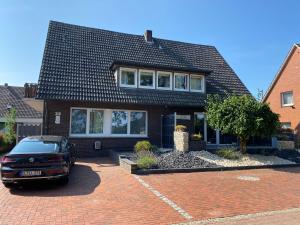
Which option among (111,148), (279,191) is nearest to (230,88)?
(111,148)

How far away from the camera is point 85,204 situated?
746cm

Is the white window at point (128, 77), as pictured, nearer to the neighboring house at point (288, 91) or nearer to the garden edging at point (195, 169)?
the garden edging at point (195, 169)

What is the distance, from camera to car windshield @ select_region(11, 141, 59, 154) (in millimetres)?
9180

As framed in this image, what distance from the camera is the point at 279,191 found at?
9320mm

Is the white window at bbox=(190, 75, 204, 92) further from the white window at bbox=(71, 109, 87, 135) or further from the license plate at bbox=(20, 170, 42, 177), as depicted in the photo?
the license plate at bbox=(20, 170, 42, 177)

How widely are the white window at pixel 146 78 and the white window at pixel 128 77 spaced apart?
404 millimetres

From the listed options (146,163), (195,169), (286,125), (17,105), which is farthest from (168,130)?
(17,105)

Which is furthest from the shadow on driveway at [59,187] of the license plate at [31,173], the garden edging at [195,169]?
the garden edging at [195,169]

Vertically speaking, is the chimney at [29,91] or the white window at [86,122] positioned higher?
the chimney at [29,91]

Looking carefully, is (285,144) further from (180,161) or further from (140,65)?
(140,65)

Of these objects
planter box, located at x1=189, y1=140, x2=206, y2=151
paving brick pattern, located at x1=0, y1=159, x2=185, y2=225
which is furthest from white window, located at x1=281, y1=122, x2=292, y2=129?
paving brick pattern, located at x1=0, y1=159, x2=185, y2=225

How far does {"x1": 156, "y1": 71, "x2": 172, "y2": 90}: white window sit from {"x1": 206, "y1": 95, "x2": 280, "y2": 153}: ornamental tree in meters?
4.41

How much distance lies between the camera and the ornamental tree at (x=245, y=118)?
14.7 meters

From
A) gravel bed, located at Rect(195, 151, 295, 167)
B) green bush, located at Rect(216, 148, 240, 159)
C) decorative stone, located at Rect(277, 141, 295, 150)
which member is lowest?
gravel bed, located at Rect(195, 151, 295, 167)
